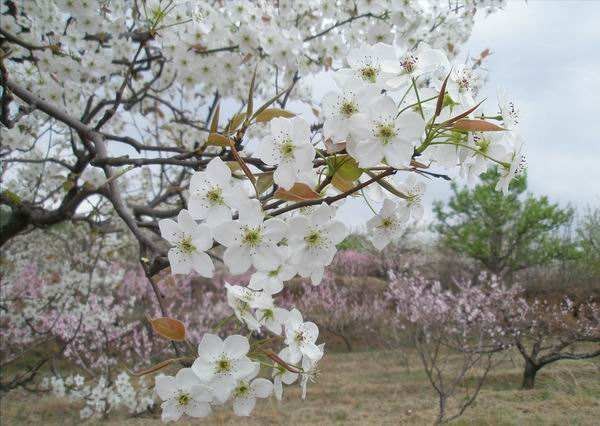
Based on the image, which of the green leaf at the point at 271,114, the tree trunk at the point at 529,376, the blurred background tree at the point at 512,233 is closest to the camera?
the green leaf at the point at 271,114

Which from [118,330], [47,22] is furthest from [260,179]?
[118,330]

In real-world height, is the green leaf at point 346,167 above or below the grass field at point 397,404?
above

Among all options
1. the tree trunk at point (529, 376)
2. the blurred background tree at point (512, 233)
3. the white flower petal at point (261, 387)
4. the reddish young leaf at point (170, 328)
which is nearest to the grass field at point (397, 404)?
the tree trunk at point (529, 376)

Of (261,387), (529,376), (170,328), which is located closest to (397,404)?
(529,376)

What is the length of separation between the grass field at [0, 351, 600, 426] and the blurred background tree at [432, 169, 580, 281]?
9820 mm

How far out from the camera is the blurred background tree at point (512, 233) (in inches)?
620

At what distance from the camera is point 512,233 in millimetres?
16391

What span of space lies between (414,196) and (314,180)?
235 millimetres

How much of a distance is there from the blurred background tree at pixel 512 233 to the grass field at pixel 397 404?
32.2 ft

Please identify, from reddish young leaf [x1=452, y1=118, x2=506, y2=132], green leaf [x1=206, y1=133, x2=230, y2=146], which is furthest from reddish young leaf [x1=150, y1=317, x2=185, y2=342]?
reddish young leaf [x1=452, y1=118, x2=506, y2=132]

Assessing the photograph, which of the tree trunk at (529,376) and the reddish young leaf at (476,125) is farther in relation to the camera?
the tree trunk at (529,376)

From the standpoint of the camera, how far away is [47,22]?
277 cm

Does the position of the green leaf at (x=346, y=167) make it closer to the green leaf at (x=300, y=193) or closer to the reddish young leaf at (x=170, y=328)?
the green leaf at (x=300, y=193)

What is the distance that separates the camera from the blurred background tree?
15.8 metres
